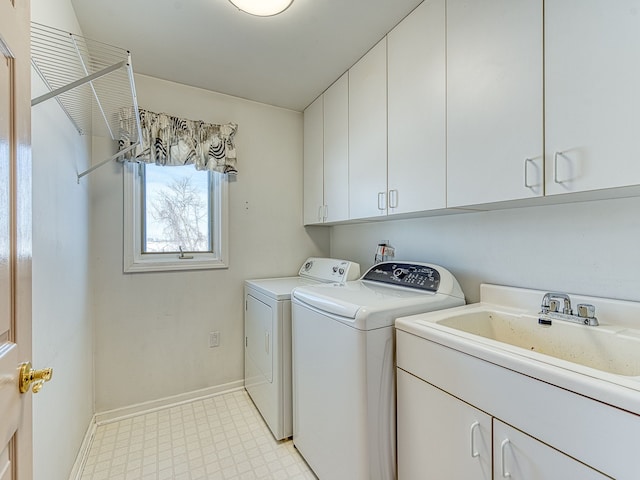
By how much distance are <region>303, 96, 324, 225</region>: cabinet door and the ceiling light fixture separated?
0.97 meters

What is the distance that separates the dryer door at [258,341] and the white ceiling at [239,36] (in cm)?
164

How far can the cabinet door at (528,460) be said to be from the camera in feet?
2.39

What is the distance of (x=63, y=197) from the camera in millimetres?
1416

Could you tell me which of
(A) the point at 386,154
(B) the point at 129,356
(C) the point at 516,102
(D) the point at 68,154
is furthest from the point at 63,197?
(C) the point at 516,102

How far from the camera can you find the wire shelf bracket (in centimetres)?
105

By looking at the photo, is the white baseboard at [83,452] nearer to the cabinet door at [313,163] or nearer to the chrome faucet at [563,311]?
the cabinet door at [313,163]

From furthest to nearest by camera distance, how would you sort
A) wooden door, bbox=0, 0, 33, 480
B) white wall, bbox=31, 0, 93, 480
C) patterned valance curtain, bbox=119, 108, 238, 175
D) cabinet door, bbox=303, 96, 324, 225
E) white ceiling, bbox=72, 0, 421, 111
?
cabinet door, bbox=303, 96, 324, 225 < patterned valance curtain, bbox=119, 108, 238, 175 < white ceiling, bbox=72, 0, 421, 111 < white wall, bbox=31, 0, 93, 480 < wooden door, bbox=0, 0, 33, 480

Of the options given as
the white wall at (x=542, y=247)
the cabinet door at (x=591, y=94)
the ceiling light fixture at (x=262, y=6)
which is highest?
the ceiling light fixture at (x=262, y=6)

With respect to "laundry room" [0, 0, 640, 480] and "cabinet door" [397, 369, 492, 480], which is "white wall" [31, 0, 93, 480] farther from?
"cabinet door" [397, 369, 492, 480]

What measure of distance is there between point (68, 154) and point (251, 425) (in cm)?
193

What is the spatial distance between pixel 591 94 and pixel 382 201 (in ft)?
3.21

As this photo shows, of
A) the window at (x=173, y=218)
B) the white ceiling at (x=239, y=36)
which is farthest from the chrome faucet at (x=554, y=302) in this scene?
the window at (x=173, y=218)

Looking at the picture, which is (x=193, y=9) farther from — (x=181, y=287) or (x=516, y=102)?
(x=181, y=287)

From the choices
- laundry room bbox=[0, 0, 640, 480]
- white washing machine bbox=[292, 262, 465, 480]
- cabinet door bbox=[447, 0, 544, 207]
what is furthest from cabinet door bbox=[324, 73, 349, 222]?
cabinet door bbox=[447, 0, 544, 207]
